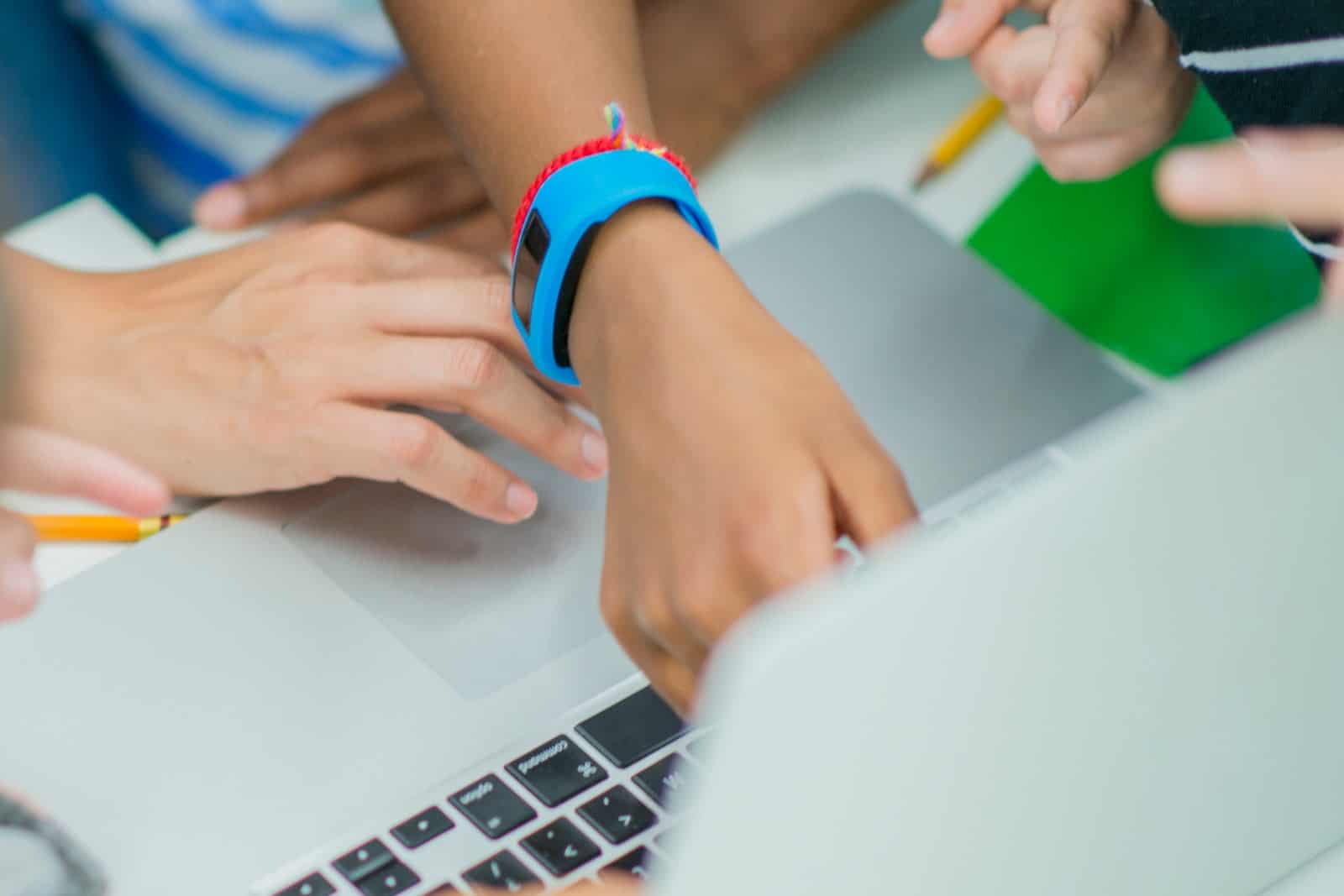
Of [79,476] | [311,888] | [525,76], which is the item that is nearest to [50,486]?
[79,476]

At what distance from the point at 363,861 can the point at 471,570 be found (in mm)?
125

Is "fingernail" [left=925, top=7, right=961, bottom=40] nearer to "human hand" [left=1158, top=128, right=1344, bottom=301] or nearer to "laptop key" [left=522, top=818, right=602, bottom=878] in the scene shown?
"human hand" [left=1158, top=128, right=1344, bottom=301]

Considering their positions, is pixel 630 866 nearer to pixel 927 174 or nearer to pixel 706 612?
pixel 706 612

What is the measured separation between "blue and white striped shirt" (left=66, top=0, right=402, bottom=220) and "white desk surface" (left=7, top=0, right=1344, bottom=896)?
0.47 ft

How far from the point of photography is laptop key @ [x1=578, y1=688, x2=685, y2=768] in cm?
40

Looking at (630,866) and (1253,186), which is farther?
(630,866)

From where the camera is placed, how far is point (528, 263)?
0.46 metres

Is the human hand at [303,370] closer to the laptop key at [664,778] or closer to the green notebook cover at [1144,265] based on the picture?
the laptop key at [664,778]

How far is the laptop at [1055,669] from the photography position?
205mm

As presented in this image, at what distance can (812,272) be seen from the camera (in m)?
0.57

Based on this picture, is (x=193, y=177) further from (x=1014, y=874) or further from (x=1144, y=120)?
(x=1014, y=874)

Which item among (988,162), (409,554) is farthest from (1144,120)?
(409,554)

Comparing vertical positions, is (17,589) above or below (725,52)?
above

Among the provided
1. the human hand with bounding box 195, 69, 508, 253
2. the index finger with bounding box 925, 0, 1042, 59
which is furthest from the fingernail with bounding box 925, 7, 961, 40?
the human hand with bounding box 195, 69, 508, 253
